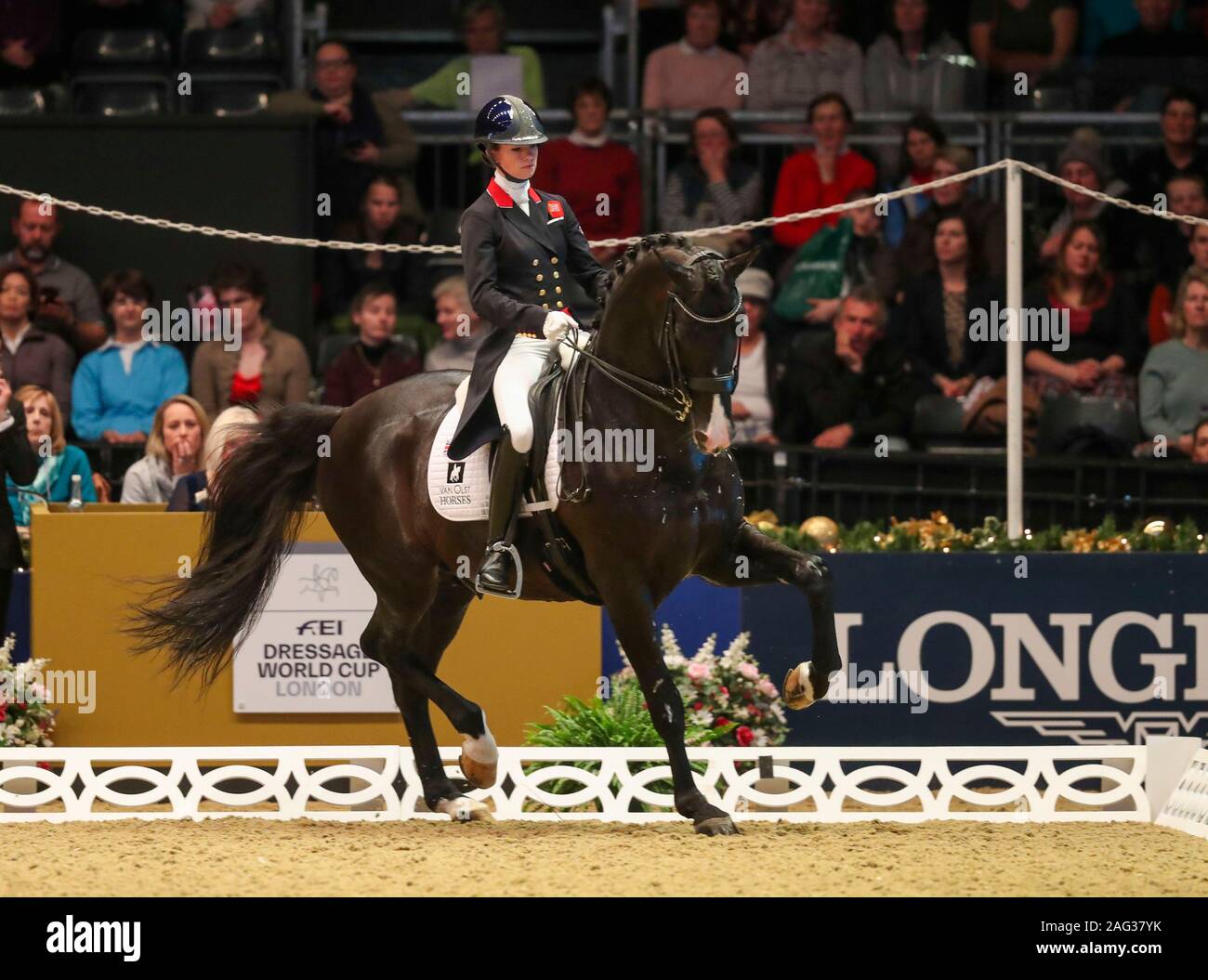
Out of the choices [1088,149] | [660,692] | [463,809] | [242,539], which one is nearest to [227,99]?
[1088,149]

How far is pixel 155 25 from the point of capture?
47.6 ft

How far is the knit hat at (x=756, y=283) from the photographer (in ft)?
40.1

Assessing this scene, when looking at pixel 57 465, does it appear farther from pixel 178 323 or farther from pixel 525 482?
pixel 525 482

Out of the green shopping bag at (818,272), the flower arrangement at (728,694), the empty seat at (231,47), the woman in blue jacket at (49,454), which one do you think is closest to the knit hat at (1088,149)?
the green shopping bag at (818,272)

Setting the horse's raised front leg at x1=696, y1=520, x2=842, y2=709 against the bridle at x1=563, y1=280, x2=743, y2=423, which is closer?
the bridle at x1=563, y1=280, x2=743, y2=423

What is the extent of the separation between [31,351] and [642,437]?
574 cm

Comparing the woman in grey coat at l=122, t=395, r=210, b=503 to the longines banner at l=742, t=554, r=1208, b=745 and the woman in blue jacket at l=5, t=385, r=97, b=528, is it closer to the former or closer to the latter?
the woman in blue jacket at l=5, t=385, r=97, b=528

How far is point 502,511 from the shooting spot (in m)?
7.10

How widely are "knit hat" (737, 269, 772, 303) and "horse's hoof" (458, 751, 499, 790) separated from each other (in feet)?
17.6

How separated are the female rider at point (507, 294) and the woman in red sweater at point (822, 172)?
563 cm

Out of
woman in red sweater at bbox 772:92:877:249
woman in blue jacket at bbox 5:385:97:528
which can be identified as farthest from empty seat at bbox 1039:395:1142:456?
woman in blue jacket at bbox 5:385:97:528

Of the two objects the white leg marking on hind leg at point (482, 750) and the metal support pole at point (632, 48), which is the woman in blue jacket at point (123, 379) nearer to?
the metal support pole at point (632, 48)

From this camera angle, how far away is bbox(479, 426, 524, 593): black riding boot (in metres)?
7.07

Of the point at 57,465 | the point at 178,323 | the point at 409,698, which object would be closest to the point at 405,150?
the point at 178,323
